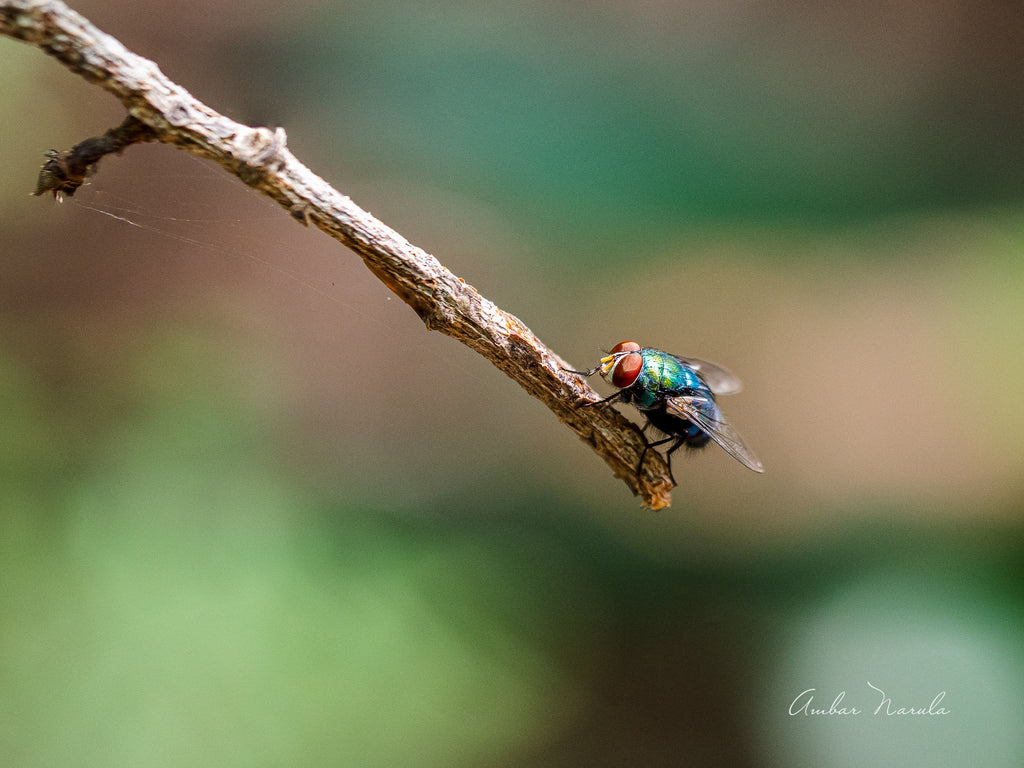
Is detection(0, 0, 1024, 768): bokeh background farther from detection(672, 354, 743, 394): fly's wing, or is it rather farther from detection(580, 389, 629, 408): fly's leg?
detection(580, 389, 629, 408): fly's leg

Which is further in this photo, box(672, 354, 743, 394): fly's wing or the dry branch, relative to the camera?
box(672, 354, 743, 394): fly's wing

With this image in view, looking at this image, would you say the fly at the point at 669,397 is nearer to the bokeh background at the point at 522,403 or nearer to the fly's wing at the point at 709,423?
the fly's wing at the point at 709,423

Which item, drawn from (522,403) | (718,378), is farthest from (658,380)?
(522,403)

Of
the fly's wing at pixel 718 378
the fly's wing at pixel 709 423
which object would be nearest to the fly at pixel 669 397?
the fly's wing at pixel 709 423

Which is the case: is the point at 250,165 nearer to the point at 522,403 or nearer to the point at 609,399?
the point at 609,399

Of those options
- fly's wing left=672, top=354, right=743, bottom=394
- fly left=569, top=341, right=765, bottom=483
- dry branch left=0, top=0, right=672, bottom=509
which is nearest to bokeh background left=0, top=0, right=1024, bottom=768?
fly's wing left=672, top=354, right=743, bottom=394

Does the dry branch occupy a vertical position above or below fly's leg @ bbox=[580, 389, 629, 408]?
below
